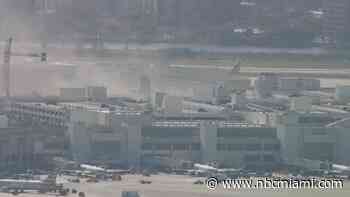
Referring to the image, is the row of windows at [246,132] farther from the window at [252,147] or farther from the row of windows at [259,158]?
the row of windows at [259,158]

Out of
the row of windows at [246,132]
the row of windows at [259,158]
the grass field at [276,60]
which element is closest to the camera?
the row of windows at [259,158]

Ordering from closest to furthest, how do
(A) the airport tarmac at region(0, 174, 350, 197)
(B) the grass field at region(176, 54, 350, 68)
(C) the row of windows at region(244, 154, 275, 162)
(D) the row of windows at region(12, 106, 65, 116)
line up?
(A) the airport tarmac at region(0, 174, 350, 197), (C) the row of windows at region(244, 154, 275, 162), (D) the row of windows at region(12, 106, 65, 116), (B) the grass field at region(176, 54, 350, 68)

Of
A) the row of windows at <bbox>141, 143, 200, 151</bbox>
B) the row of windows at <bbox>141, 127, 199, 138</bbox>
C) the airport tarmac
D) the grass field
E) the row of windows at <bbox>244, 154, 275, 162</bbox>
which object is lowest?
the airport tarmac

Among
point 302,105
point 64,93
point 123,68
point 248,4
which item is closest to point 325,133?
point 302,105

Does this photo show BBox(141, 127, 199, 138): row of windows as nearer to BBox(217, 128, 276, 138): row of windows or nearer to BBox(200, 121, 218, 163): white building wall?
BBox(200, 121, 218, 163): white building wall

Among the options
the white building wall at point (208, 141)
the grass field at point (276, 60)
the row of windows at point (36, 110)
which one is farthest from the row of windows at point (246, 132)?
the grass field at point (276, 60)

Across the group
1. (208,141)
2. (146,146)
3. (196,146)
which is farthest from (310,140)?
(146,146)

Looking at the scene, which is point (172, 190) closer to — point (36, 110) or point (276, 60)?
point (36, 110)

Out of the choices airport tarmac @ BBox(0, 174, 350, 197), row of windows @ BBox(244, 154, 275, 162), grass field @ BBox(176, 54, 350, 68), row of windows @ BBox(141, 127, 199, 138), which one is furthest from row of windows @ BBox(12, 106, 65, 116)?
grass field @ BBox(176, 54, 350, 68)
